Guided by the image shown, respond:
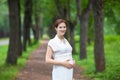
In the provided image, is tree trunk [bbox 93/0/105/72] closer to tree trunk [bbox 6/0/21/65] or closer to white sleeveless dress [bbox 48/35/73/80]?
tree trunk [bbox 6/0/21/65]

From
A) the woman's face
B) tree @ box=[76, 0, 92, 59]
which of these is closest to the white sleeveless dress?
the woman's face

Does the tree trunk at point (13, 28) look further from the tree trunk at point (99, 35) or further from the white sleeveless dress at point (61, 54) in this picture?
the white sleeveless dress at point (61, 54)

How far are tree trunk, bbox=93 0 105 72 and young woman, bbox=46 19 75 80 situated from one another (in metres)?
9.10

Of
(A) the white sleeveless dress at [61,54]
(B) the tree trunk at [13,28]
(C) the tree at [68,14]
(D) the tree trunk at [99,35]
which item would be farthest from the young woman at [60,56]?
(C) the tree at [68,14]

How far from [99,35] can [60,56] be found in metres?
9.33

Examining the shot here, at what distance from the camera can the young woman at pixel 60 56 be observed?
7.33 m

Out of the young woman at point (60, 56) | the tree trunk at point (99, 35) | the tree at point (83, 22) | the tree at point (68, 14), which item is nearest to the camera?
the young woman at point (60, 56)

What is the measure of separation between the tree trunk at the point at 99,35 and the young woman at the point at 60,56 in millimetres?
9104

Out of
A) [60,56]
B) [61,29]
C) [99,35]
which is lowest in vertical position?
[99,35]

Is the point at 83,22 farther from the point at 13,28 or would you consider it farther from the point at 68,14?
the point at 68,14

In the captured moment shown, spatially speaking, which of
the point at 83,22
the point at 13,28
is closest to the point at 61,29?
the point at 13,28

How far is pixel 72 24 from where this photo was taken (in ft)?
101

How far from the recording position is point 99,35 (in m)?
16.6

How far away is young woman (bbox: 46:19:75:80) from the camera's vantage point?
7.33 meters
